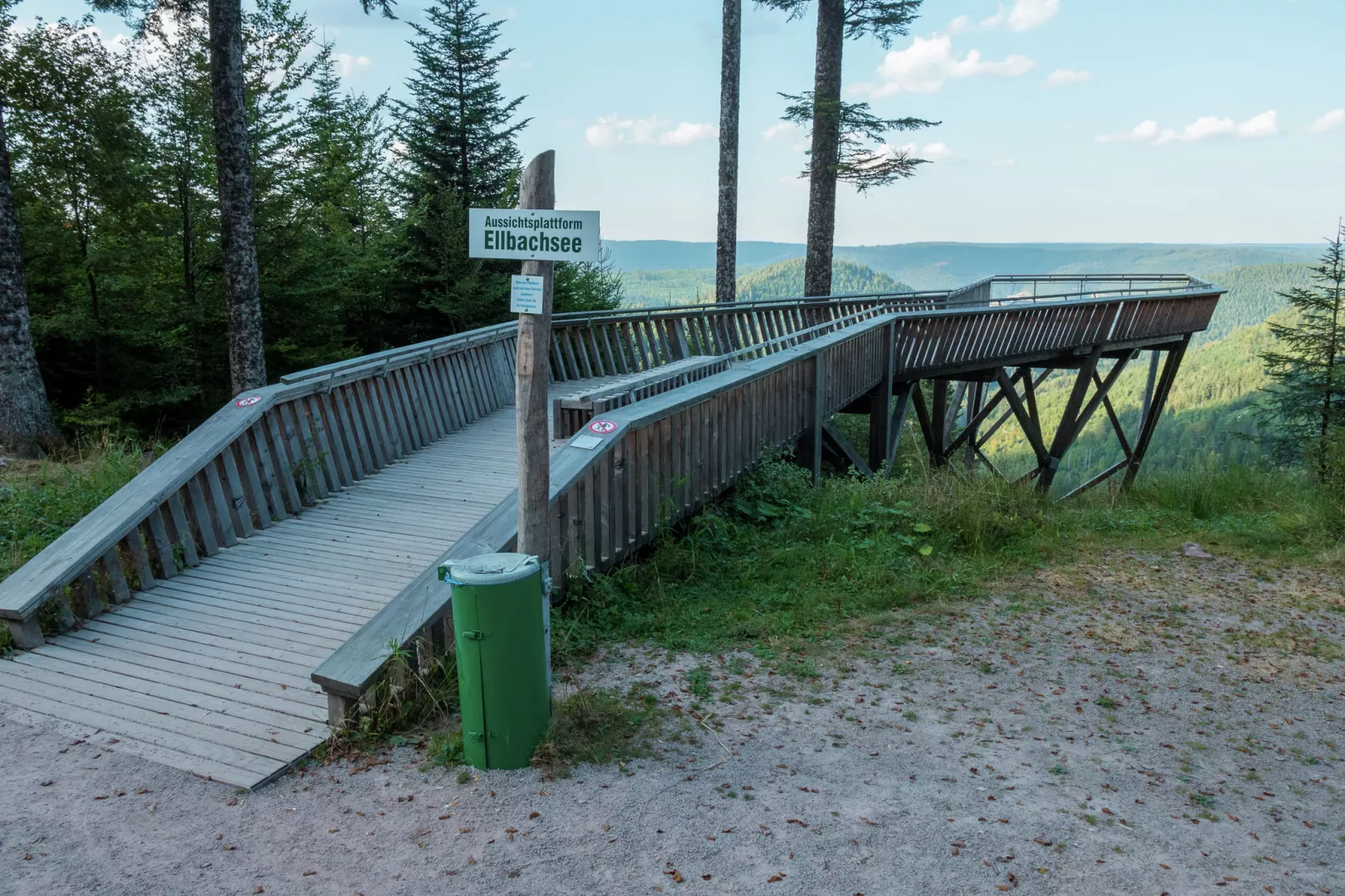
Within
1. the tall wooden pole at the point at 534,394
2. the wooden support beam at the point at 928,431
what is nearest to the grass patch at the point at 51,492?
the tall wooden pole at the point at 534,394

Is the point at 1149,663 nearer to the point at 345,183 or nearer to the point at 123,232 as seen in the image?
the point at 123,232

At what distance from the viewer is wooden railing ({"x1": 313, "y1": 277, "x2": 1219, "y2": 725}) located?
483 cm

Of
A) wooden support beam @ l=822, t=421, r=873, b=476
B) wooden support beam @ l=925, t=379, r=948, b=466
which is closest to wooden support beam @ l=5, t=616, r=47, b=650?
wooden support beam @ l=822, t=421, r=873, b=476

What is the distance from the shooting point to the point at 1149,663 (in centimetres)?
564

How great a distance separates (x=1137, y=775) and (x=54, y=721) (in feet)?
17.4

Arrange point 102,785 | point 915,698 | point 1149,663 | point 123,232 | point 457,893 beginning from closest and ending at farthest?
1. point 457,893
2. point 102,785
3. point 915,698
4. point 1149,663
5. point 123,232

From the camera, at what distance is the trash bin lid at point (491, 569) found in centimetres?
402

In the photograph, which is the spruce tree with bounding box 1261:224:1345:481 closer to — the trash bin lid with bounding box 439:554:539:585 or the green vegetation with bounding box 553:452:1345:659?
the green vegetation with bounding box 553:452:1345:659

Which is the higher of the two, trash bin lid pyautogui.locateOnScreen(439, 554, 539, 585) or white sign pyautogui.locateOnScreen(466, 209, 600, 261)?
white sign pyautogui.locateOnScreen(466, 209, 600, 261)

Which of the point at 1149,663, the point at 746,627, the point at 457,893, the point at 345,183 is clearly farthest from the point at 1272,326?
the point at 457,893

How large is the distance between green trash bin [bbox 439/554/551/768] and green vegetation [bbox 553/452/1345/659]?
123 cm

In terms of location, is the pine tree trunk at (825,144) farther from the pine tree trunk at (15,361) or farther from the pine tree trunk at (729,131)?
the pine tree trunk at (15,361)

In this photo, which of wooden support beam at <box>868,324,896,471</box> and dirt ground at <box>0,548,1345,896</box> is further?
wooden support beam at <box>868,324,896,471</box>

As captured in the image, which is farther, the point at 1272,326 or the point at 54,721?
the point at 1272,326
